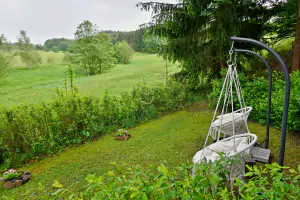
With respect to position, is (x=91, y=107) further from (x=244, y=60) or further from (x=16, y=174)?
(x=244, y=60)

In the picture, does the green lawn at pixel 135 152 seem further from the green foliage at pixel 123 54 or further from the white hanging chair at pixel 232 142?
the green foliage at pixel 123 54

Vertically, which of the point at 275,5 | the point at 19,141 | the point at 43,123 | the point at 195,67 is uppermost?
the point at 275,5

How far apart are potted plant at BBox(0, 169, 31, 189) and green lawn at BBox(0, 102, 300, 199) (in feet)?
0.33

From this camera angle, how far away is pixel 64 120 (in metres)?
4.42

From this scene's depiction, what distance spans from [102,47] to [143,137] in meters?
12.8

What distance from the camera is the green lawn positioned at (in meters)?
3.18

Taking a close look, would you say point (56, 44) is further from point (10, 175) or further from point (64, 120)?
point (10, 175)

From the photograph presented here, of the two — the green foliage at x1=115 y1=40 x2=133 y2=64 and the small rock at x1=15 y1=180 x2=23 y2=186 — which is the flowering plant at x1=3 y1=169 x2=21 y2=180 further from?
the green foliage at x1=115 y1=40 x2=133 y2=64

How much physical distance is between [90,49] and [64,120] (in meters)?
12.0

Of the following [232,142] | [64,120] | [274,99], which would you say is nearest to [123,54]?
[64,120]

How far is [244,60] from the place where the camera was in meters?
6.24

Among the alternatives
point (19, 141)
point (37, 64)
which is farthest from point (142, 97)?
point (37, 64)

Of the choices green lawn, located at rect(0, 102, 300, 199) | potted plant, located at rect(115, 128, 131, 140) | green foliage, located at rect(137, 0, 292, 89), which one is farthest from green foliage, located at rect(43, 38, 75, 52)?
green lawn, located at rect(0, 102, 300, 199)

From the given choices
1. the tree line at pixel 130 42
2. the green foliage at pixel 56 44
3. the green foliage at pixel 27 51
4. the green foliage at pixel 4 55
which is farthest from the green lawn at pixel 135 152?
the green foliage at pixel 56 44
